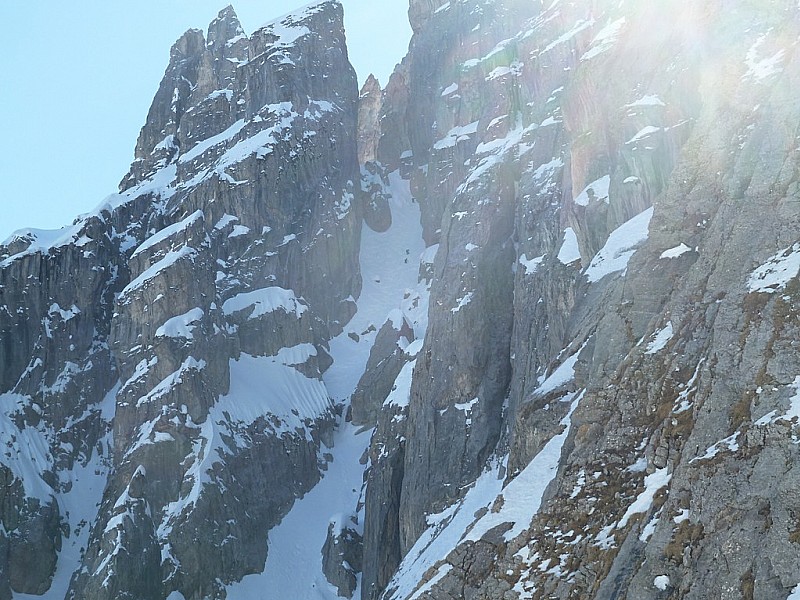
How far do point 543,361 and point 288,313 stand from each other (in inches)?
2577

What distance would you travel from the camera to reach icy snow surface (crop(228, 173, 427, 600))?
10569cm

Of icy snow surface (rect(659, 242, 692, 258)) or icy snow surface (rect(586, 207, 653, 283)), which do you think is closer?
icy snow surface (rect(659, 242, 692, 258))

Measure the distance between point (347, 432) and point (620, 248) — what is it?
78529 mm

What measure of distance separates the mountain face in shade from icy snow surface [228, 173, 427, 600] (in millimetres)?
440

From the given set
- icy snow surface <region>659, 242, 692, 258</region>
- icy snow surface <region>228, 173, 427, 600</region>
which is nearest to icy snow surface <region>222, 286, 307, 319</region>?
icy snow surface <region>228, 173, 427, 600</region>

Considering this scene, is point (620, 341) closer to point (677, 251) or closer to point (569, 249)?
point (677, 251)

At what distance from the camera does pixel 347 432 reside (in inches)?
5064

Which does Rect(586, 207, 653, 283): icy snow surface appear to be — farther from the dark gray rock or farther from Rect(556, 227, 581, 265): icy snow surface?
the dark gray rock

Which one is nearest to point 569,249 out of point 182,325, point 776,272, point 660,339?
point 660,339

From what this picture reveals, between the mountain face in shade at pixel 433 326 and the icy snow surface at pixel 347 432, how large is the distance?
1.45ft

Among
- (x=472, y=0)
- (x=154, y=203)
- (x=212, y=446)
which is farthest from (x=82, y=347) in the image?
(x=472, y=0)

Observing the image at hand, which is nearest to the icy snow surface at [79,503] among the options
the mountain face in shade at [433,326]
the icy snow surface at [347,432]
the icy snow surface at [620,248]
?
the mountain face in shade at [433,326]

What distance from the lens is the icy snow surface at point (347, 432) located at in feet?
347

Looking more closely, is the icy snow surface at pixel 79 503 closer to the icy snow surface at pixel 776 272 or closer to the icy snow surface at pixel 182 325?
the icy snow surface at pixel 182 325
